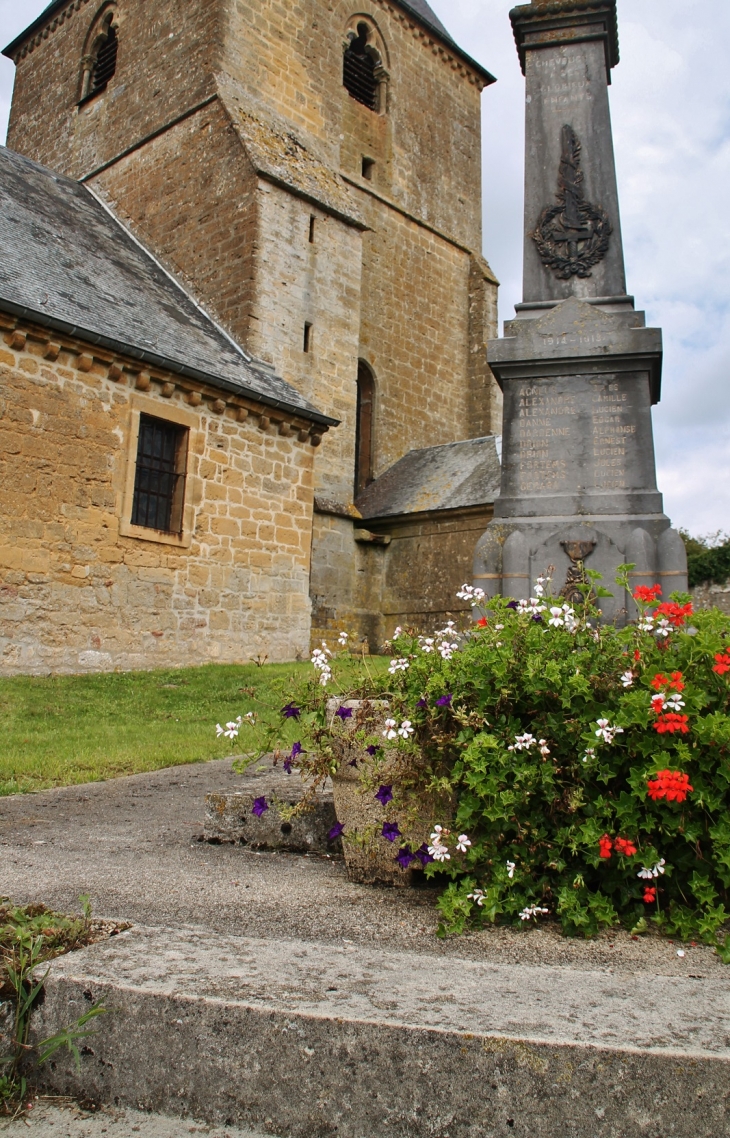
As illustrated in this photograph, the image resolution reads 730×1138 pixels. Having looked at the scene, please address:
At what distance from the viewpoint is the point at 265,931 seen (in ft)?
8.43

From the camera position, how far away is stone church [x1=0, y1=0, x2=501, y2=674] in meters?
11.5

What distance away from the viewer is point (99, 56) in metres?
21.3

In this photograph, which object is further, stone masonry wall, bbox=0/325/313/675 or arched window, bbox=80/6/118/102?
arched window, bbox=80/6/118/102

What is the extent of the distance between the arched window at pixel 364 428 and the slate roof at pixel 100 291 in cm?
536

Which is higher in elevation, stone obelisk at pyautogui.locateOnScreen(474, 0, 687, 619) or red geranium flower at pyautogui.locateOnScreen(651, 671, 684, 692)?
stone obelisk at pyautogui.locateOnScreen(474, 0, 687, 619)

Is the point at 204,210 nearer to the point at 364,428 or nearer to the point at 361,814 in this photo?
the point at 364,428

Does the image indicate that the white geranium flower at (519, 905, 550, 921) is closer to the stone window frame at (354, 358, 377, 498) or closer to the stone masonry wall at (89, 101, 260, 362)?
the stone masonry wall at (89, 101, 260, 362)

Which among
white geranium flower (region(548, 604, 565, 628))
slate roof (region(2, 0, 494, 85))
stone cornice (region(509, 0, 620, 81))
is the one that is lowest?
white geranium flower (region(548, 604, 565, 628))

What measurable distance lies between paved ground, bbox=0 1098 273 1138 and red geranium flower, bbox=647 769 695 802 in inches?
52.3

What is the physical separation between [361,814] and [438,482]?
50.9 ft

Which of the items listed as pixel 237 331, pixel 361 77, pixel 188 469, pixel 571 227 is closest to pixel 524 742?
pixel 571 227

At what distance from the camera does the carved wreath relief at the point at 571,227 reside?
7184 mm

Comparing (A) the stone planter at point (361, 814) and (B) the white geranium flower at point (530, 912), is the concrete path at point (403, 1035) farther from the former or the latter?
(A) the stone planter at point (361, 814)

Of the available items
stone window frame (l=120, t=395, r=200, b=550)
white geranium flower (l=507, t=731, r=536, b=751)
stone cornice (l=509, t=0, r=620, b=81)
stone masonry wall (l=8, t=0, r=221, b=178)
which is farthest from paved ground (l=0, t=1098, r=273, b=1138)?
stone masonry wall (l=8, t=0, r=221, b=178)
